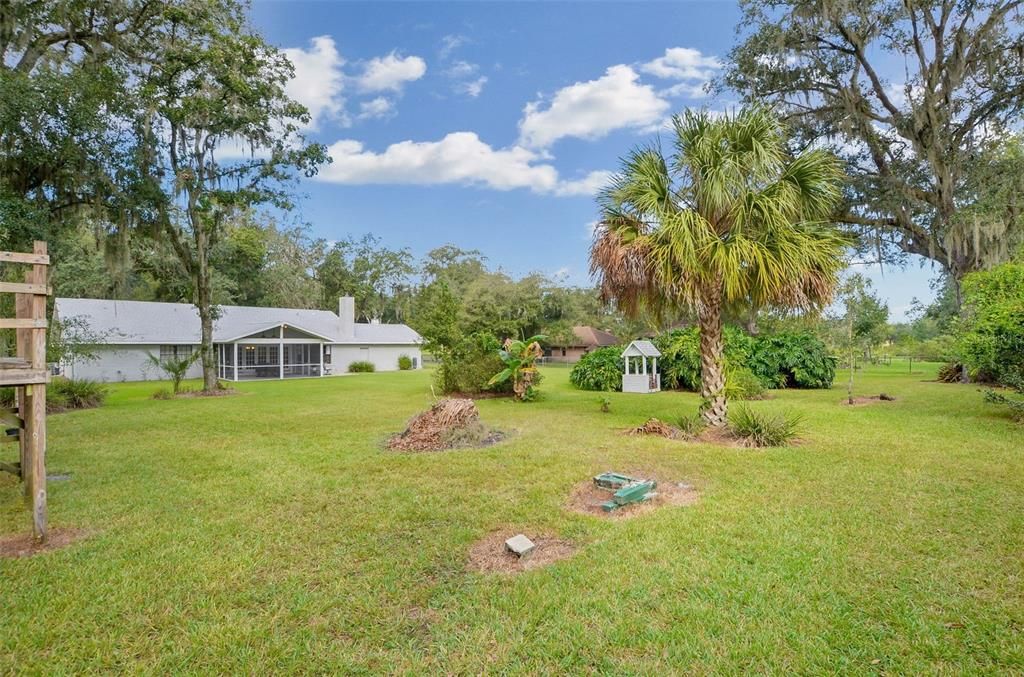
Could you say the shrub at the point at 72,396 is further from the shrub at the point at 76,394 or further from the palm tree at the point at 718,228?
the palm tree at the point at 718,228

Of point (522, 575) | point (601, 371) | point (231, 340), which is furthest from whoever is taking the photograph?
point (231, 340)

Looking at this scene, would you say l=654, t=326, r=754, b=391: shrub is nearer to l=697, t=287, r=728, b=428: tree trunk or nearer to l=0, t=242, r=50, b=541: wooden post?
l=697, t=287, r=728, b=428: tree trunk

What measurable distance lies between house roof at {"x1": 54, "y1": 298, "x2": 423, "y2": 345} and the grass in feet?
59.4

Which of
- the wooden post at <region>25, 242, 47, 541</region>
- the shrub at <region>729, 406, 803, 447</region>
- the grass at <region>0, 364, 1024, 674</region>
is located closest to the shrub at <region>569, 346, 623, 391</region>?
the shrub at <region>729, 406, 803, 447</region>

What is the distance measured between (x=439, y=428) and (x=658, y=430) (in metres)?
3.67

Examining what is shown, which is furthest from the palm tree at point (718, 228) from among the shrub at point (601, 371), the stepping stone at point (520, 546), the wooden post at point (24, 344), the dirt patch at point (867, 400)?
the shrub at point (601, 371)

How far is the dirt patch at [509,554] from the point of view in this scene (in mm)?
3531

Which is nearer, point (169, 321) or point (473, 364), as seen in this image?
point (473, 364)

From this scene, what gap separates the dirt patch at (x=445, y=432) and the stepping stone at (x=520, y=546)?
387cm

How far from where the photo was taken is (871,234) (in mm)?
16234

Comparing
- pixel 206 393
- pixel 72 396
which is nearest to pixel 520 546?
pixel 72 396

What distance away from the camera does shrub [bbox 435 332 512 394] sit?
15.3 m

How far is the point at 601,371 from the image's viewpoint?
17.3 metres

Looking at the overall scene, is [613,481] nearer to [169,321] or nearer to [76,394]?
[76,394]
